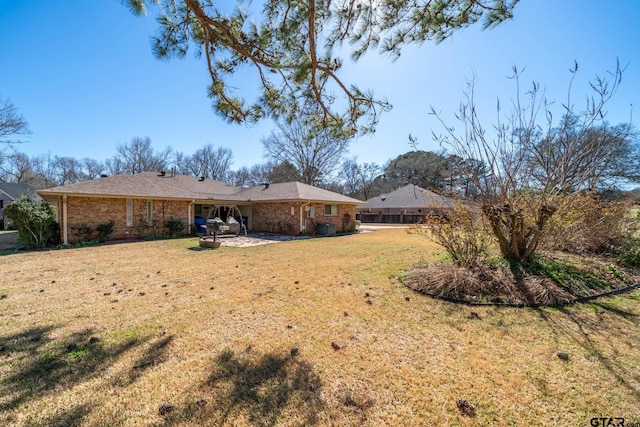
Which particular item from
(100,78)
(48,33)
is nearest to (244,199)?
(100,78)

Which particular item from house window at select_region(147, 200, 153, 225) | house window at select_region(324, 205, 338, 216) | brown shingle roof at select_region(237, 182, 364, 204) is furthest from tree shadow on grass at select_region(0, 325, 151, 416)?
house window at select_region(324, 205, 338, 216)

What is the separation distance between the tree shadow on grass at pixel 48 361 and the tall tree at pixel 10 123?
3115 centimetres

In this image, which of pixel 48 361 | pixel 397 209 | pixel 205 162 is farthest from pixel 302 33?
pixel 205 162

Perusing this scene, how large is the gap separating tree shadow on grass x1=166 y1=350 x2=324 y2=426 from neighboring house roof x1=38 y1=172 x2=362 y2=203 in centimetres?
1335

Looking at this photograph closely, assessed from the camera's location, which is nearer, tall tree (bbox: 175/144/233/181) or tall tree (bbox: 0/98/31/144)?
tall tree (bbox: 0/98/31/144)

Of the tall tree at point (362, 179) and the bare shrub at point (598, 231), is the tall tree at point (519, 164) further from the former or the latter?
the tall tree at point (362, 179)

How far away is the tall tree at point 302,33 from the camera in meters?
4.27

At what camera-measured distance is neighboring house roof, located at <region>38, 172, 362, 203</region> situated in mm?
12453

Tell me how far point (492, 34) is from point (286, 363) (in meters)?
5.68

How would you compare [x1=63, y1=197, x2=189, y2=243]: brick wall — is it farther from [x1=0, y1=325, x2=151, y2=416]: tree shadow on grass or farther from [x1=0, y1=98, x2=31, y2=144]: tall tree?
[x1=0, y1=98, x2=31, y2=144]: tall tree

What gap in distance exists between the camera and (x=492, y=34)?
4344 millimetres

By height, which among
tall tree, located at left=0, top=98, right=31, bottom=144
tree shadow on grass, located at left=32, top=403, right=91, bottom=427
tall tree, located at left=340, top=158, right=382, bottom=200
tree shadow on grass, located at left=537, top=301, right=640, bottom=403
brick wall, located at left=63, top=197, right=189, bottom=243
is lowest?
tree shadow on grass, located at left=537, top=301, right=640, bottom=403

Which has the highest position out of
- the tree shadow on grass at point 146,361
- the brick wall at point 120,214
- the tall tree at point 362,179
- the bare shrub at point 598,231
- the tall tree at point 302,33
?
the tall tree at point 362,179

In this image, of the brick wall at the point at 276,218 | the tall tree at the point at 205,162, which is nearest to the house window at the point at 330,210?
the brick wall at the point at 276,218
